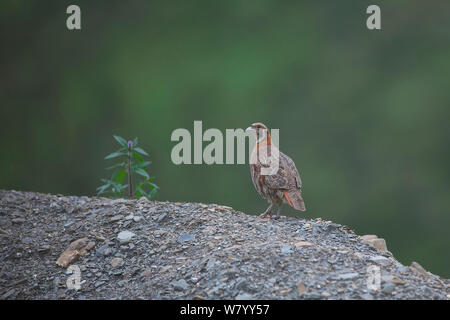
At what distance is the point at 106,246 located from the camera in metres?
5.41

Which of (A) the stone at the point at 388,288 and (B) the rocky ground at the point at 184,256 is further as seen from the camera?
(B) the rocky ground at the point at 184,256

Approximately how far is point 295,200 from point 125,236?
6.79 feet

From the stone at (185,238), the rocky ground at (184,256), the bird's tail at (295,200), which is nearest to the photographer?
the rocky ground at (184,256)

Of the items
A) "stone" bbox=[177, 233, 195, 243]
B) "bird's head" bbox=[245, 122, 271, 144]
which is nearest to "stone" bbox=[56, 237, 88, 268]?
"stone" bbox=[177, 233, 195, 243]

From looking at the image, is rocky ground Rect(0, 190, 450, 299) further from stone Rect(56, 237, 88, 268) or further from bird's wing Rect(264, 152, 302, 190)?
bird's wing Rect(264, 152, 302, 190)

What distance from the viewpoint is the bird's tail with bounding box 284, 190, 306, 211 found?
6359mm

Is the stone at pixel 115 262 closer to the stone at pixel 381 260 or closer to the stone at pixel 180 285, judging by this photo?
the stone at pixel 180 285

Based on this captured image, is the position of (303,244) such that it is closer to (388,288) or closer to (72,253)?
(388,288)

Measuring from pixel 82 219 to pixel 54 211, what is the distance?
1.80ft

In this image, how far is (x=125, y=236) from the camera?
5.53 meters

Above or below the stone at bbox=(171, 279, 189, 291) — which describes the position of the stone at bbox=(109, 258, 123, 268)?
above

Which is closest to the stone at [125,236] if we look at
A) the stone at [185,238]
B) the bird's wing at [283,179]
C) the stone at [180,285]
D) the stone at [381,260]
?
the stone at [185,238]

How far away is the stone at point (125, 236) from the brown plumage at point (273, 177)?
1.75 meters

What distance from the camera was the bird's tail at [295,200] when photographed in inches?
250
